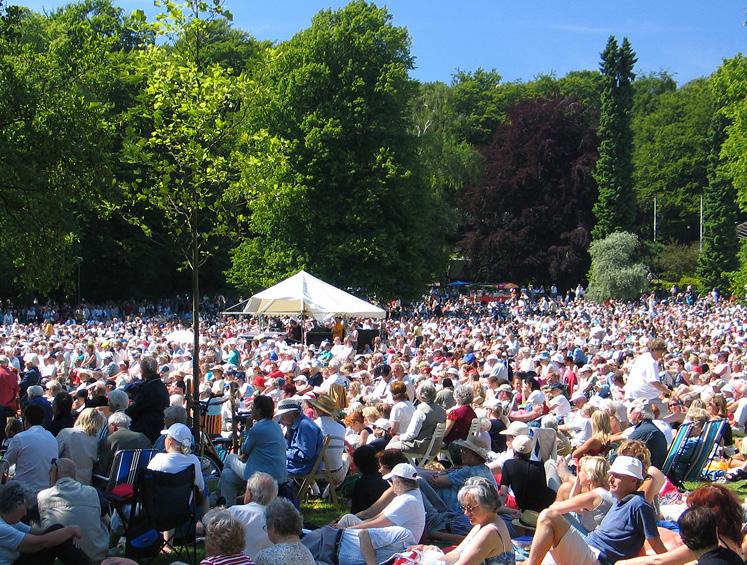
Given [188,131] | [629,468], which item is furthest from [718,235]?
[629,468]

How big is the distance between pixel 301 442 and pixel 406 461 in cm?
151

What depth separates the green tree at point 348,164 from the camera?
131 feet

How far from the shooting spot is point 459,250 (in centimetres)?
6259

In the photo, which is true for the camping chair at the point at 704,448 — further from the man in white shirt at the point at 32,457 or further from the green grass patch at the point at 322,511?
the man in white shirt at the point at 32,457

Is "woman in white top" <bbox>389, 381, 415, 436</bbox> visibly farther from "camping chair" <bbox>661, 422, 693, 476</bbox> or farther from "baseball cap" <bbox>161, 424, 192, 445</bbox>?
"baseball cap" <bbox>161, 424, 192, 445</bbox>

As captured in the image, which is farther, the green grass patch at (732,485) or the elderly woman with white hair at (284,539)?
the green grass patch at (732,485)

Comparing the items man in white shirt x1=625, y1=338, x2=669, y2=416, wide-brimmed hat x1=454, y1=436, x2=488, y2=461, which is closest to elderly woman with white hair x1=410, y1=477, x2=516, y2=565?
wide-brimmed hat x1=454, y1=436, x2=488, y2=461

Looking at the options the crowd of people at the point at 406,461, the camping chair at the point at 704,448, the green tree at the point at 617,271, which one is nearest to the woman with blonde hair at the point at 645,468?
the crowd of people at the point at 406,461

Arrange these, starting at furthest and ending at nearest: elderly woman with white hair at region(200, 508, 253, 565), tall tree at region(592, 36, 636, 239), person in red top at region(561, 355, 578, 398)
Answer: tall tree at region(592, 36, 636, 239), person in red top at region(561, 355, 578, 398), elderly woman with white hair at region(200, 508, 253, 565)

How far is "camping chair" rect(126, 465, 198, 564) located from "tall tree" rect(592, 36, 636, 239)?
51.3 meters

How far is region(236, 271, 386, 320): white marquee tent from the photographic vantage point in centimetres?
1582

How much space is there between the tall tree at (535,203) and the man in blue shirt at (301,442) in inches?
1940

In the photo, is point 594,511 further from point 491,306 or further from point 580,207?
point 580,207

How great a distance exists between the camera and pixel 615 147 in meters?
57.2
